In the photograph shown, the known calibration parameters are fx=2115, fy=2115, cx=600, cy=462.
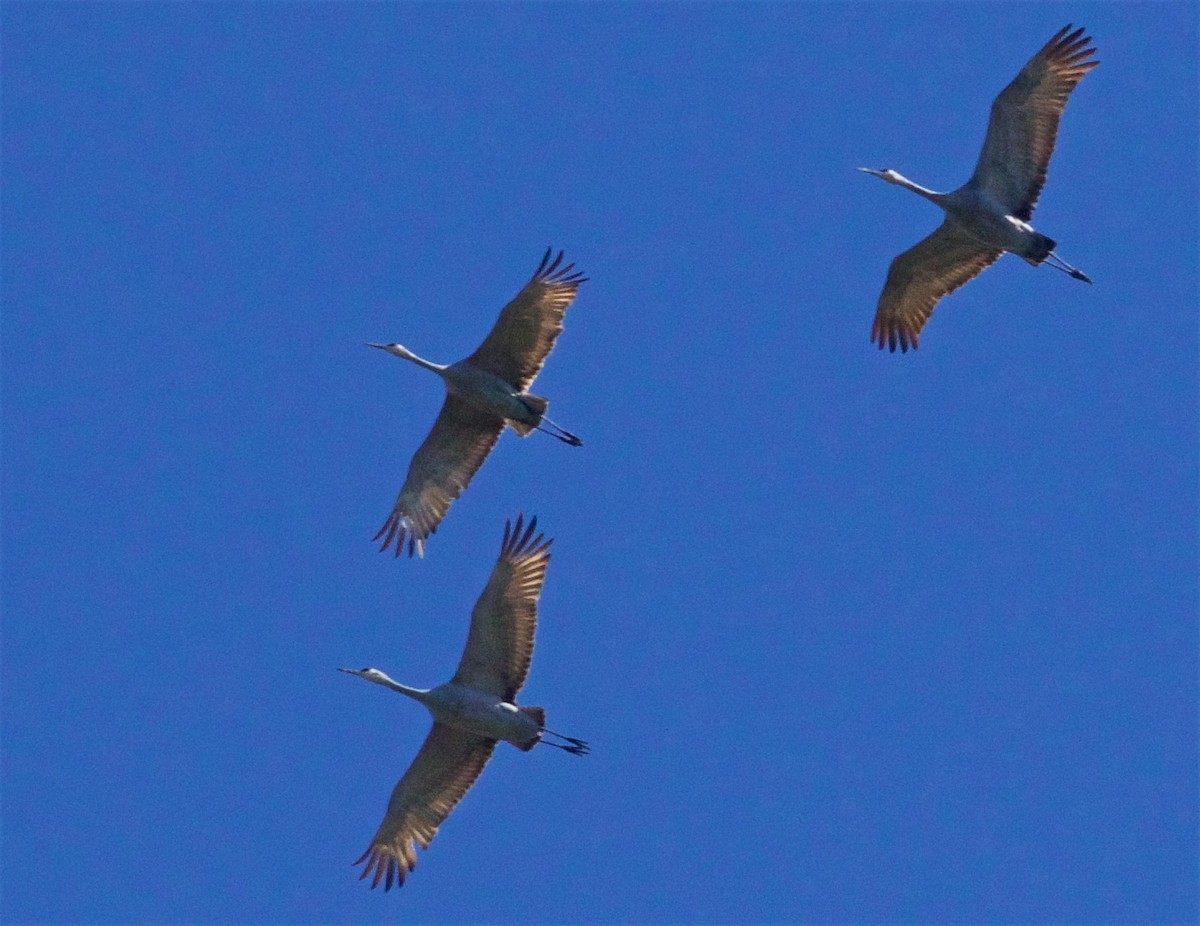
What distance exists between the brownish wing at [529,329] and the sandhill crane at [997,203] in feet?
15.9

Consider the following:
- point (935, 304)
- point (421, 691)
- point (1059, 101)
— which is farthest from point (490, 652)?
point (1059, 101)

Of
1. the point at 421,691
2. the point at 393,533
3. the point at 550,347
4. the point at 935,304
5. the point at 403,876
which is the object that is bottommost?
the point at 403,876

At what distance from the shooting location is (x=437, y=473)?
30.9 m

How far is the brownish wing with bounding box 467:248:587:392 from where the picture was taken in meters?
29.2

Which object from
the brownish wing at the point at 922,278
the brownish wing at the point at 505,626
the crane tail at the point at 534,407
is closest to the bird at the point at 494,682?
the brownish wing at the point at 505,626

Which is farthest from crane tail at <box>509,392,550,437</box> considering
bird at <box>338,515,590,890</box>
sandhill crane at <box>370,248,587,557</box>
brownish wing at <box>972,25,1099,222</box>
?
brownish wing at <box>972,25,1099,222</box>

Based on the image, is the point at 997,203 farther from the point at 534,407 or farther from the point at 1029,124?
the point at 534,407

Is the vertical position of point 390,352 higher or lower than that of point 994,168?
lower

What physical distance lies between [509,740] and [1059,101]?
11402 millimetres

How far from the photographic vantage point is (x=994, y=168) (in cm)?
2941

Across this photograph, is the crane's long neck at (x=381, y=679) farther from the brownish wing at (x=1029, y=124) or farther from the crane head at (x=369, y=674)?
the brownish wing at (x=1029, y=124)

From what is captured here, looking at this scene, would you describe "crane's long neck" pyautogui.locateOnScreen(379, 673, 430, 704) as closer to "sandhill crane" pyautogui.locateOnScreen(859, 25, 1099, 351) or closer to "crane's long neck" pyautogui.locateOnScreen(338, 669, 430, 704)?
"crane's long neck" pyautogui.locateOnScreen(338, 669, 430, 704)

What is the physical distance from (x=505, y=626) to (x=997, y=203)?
915 centimetres

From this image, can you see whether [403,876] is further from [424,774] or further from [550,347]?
[550,347]
